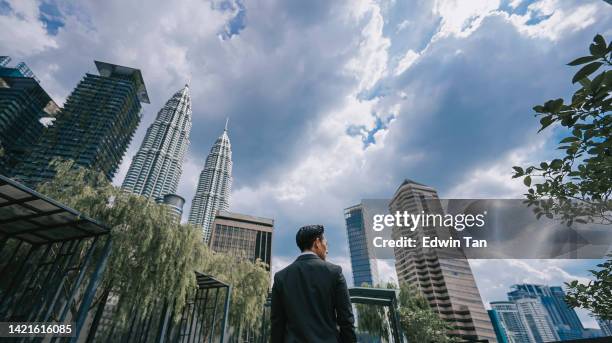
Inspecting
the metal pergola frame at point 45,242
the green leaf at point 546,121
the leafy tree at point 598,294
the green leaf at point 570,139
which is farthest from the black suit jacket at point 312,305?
the metal pergola frame at point 45,242

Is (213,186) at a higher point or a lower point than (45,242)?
higher

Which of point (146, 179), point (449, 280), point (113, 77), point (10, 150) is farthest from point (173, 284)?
point (146, 179)

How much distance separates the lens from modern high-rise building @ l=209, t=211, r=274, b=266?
71938mm

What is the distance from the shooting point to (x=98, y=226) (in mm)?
6184

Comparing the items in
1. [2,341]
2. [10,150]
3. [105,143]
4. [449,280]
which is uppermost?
[105,143]

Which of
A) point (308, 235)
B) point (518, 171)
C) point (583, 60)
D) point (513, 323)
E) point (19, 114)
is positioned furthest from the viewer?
point (513, 323)

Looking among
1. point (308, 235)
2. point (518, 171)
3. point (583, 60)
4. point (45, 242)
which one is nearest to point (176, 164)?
point (45, 242)

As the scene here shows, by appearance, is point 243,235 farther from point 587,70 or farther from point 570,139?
point 587,70

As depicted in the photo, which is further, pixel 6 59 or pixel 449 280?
pixel 6 59

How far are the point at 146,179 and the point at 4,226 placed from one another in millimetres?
147480

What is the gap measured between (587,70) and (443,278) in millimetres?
90243

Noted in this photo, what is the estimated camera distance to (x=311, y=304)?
1.70 meters

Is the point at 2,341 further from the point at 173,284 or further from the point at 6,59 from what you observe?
the point at 6,59

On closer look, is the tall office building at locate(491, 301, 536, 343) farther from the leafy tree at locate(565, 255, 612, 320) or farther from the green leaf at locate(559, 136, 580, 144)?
the green leaf at locate(559, 136, 580, 144)
